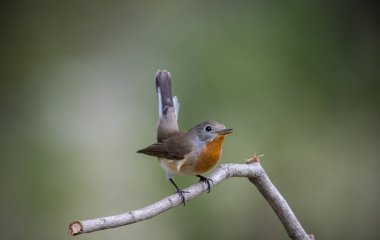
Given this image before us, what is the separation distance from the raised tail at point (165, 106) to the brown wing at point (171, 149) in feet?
0.78

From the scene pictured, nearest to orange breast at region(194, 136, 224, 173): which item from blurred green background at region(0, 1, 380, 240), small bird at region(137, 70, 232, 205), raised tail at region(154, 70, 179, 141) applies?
small bird at region(137, 70, 232, 205)

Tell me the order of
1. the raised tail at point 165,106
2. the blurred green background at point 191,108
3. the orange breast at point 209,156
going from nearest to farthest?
the orange breast at point 209,156
the raised tail at point 165,106
the blurred green background at point 191,108

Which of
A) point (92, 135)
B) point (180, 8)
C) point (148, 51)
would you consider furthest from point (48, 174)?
point (180, 8)

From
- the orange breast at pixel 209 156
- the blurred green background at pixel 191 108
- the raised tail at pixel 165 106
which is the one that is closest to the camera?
the orange breast at pixel 209 156

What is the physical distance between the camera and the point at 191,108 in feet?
14.6

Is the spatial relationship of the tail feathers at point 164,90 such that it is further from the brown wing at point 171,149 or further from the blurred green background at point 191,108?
the blurred green background at point 191,108

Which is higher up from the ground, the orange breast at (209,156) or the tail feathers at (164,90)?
the tail feathers at (164,90)

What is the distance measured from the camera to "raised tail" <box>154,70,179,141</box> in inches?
128

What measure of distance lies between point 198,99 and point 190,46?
0.47 metres

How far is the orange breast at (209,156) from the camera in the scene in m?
2.81

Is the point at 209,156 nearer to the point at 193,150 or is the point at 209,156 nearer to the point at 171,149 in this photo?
the point at 193,150

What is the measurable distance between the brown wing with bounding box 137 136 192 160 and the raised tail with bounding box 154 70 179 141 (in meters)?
0.24

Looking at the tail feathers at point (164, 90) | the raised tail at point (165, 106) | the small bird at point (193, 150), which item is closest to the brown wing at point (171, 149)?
the small bird at point (193, 150)

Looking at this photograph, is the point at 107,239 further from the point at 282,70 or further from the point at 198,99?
the point at 282,70
